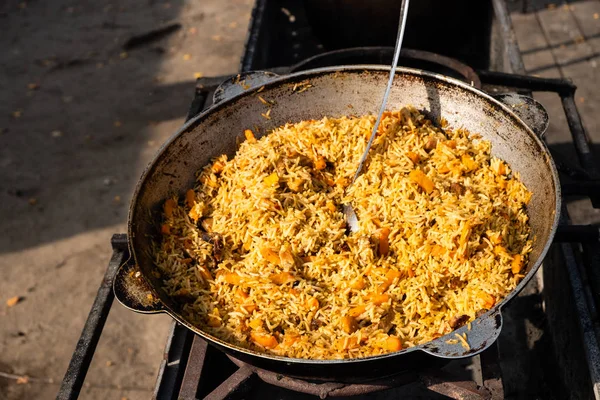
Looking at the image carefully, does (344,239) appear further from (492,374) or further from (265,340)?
(492,374)

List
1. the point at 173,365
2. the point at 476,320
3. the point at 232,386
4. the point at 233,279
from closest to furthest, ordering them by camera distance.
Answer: the point at 476,320, the point at 232,386, the point at 233,279, the point at 173,365

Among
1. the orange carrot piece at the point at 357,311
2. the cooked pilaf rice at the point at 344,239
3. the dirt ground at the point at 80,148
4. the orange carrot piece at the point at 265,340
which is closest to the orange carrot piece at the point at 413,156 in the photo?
the cooked pilaf rice at the point at 344,239

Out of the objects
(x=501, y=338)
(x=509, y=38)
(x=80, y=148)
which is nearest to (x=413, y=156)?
(x=501, y=338)

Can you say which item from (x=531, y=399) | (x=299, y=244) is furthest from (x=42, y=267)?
(x=531, y=399)

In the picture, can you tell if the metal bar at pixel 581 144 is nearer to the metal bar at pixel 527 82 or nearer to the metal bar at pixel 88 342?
the metal bar at pixel 527 82

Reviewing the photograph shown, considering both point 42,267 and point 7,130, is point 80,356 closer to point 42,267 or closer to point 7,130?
point 42,267
